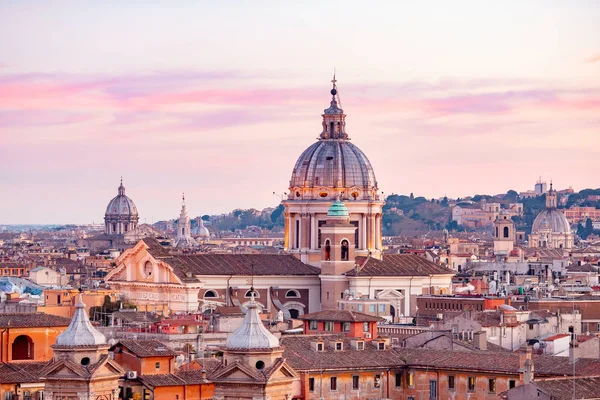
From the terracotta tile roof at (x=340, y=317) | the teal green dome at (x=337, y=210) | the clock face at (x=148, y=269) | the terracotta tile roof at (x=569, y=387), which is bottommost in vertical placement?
the terracotta tile roof at (x=569, y=387)

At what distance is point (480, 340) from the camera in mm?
60125

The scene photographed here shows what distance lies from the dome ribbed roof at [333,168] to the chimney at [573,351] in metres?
32.0

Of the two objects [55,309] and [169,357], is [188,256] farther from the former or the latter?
[169,357]

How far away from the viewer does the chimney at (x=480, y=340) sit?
59.6 m

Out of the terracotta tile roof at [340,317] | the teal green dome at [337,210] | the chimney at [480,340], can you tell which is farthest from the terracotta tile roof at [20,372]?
the teal green dome at [337,210]

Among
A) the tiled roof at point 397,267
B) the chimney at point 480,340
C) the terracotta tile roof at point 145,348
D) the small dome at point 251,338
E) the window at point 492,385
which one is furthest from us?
the tiled roof at point 397,267

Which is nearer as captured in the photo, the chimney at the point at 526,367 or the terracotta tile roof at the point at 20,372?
the terracotta tile roof at the point at 20,372

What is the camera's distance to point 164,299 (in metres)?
83.8

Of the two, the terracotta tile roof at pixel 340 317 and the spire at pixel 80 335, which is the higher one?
the spire at pixel 80 335

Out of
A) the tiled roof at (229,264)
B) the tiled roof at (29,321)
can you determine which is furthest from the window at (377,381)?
the tiled roof at (229,264)

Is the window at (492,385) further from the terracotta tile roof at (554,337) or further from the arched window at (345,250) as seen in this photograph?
the arched window at (345,250)

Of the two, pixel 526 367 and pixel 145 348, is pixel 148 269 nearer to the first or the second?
pixel 145 348

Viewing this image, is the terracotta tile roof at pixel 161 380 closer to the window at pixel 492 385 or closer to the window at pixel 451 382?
the window at pixel 451 382

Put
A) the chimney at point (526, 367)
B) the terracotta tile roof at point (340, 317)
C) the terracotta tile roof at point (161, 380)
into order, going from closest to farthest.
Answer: the chimney at point (526, 367) → the terracotta tile roof at point (161, 380) → the terracotta tile roof at point (340, 317)
